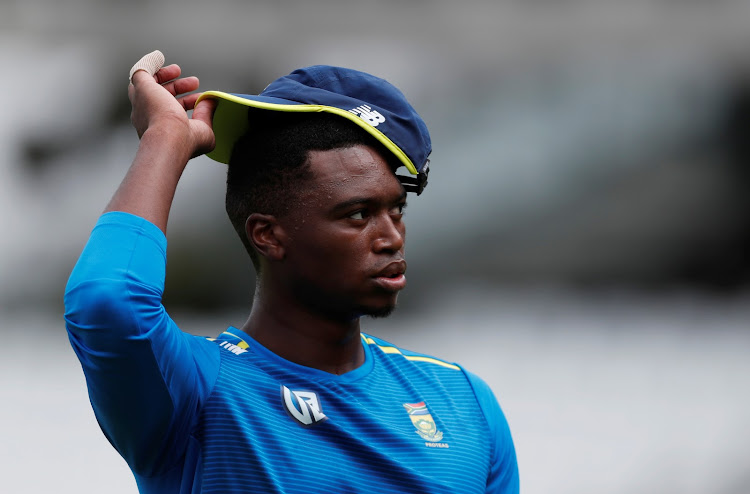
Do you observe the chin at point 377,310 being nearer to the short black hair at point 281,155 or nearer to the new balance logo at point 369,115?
the short black hair at point 281,155

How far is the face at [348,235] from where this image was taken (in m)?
1.71

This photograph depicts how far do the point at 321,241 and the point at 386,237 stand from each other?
0.12 metres

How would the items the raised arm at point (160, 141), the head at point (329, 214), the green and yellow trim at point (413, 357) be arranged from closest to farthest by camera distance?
the raised arm at point (160, 141) → the head at point (329, 214) → the green and yellow trim at point (413, 357)

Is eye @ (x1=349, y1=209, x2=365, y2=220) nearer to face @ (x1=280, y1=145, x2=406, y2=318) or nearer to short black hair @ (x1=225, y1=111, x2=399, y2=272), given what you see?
face @ (x1=280, y1=145, x2=406, y2=318)

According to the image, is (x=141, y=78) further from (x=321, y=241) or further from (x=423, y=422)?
(x=423, y=422)

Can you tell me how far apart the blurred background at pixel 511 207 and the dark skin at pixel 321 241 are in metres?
2.04

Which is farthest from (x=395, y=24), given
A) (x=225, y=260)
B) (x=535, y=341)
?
(x=535, y=341)

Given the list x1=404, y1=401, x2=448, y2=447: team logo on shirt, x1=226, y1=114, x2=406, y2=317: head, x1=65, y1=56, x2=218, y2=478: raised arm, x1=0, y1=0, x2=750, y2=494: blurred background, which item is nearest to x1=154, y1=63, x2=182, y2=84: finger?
x1=65, y1=56, x2=218, y2=478: raised arm

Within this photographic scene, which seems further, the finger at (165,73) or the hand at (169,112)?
the finger at (165,73)

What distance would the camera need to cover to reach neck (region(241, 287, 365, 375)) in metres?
1.79

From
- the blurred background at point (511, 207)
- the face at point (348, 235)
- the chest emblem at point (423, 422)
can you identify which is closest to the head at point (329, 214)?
the face at point (348, 235)

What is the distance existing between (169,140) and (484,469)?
87 centimetres

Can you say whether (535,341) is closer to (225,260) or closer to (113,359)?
(225,260)

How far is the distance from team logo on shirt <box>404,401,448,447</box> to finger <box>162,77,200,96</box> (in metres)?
0.76
